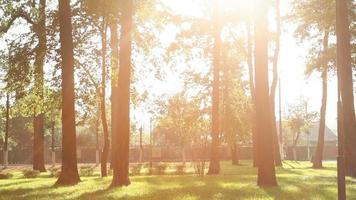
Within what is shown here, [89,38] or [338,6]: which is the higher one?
[89,38]

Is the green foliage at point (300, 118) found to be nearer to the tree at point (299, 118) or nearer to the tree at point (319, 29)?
the tree at point (299, 118)

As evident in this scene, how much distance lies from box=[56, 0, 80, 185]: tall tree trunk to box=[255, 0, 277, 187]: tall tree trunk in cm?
797

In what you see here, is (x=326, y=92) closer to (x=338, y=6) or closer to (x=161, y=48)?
(x=161, y=48)

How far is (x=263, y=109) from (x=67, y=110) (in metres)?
8.77

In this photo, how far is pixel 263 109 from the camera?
18.9m

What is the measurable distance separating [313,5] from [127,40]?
1497 centimetres

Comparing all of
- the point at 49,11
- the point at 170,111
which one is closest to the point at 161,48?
the point at 49,11

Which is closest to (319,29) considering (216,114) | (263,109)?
(216,114)

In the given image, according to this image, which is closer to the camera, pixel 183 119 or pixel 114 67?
pixel 114 67

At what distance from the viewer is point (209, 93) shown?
1794 inches

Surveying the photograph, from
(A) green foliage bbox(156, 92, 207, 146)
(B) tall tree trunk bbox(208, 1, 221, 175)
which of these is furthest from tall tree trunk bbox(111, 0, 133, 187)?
(A) green foliage bbox(156, 92, 207, 146)

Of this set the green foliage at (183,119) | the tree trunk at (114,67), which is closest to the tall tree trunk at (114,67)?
the tree trunk at (114,67)

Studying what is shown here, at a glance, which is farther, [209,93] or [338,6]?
[209,93]

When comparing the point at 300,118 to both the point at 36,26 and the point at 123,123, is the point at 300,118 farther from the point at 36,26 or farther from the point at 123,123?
the point at 123,123
